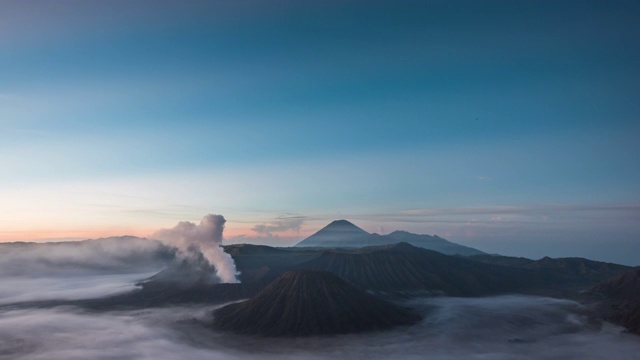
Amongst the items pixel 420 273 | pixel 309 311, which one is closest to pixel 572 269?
pixel 420 273

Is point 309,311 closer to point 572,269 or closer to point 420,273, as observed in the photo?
point 420,273

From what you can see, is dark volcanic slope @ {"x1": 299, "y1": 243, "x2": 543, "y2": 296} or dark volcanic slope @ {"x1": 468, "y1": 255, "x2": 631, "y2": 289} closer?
dark volcanic slope @ {"x1": 299, "y1": 243, "x2": 543, "y2": 296}

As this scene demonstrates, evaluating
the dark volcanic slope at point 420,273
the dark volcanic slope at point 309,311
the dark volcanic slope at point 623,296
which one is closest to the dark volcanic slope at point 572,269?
the dark volcanic slope at point 420,273

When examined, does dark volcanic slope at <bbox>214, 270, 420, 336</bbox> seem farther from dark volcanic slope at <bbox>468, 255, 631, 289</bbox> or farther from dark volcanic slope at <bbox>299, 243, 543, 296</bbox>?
dark volcanic slope at <bbox>468, 255, 631, 289</bbox>

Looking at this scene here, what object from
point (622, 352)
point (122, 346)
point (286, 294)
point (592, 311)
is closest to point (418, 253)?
point (592, 311)

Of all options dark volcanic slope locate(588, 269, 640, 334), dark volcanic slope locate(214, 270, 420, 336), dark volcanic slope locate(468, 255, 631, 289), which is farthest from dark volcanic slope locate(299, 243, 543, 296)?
dark volcanic slope locate(214, 270, 420, 336)
